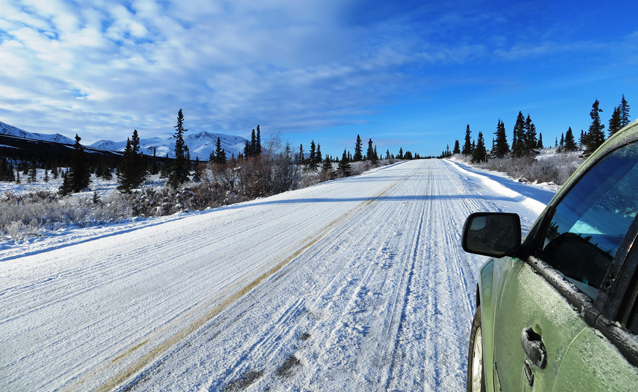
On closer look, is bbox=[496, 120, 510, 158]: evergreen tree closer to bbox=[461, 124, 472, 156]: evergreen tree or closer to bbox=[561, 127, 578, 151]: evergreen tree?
bbox=[561, 127, 578, 151]: evergreen tree

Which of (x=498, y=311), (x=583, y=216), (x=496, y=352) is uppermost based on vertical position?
(x=583, y=216)

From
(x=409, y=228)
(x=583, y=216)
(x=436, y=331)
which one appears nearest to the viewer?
(x=583, y=216)

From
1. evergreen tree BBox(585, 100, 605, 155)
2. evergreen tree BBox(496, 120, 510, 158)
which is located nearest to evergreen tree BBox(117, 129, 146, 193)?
evergreen tree BBox(585, 100, 605, 155)

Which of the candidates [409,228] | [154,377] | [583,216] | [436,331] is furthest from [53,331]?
[409,228]

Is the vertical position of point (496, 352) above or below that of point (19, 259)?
above

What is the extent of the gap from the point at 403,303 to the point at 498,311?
2.06 metres

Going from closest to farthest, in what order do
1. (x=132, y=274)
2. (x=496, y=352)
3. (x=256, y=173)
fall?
1. (x=496, y=352)
2. (x=132, y=274)
3. (x=256, y=173)

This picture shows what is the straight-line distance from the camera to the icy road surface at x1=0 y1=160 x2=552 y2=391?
249cm

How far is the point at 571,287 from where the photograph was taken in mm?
1199

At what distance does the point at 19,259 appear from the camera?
5.62 metres

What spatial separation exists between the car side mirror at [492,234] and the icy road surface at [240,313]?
45.6 inches

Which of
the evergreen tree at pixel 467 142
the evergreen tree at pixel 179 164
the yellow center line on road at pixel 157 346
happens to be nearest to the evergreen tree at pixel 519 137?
the evergreen tree at pixel 467 142

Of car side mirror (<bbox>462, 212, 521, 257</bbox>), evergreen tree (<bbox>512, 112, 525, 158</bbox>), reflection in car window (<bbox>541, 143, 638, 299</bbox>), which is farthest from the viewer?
evergreen tree (<bbox>512, 112, 525, 158</bbox>)

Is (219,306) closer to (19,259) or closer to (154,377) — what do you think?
(154,377)
